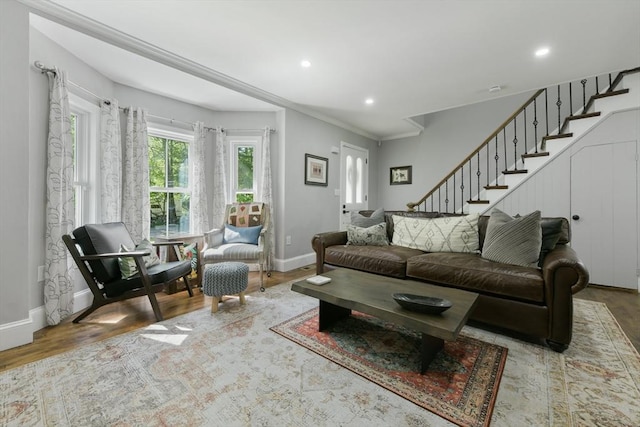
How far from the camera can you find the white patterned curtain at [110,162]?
2.75 meters

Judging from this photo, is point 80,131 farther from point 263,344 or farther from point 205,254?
point 263,344

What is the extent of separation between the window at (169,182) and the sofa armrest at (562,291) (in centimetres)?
394

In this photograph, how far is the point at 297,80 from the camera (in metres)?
3.14

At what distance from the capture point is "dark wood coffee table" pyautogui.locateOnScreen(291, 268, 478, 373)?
55.2 inches

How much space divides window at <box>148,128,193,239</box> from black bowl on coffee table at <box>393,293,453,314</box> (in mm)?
3181

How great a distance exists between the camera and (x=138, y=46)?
2406 millimetres

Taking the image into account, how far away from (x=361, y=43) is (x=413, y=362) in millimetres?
2554

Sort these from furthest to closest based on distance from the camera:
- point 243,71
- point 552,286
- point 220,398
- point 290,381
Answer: point 243,71
point 552,286
point 290,381
point 220,398

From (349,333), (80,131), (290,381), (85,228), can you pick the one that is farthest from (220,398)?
(80,131)

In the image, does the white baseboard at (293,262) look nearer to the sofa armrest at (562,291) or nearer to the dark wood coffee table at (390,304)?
the dark wood coffee table at (390,304)

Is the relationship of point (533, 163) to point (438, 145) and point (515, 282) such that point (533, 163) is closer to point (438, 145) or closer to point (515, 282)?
point (438, 145)

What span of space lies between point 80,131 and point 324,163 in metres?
3.11

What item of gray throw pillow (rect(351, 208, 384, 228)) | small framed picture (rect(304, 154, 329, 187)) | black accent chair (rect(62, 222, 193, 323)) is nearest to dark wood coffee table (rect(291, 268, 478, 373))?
gray throw pillow (rect(351, 208, 384, 228))

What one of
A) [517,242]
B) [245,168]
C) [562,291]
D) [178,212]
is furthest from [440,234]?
[178,212]
